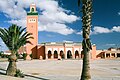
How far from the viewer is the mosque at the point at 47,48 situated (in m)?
84.5

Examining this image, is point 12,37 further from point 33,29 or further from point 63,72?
point 33,29

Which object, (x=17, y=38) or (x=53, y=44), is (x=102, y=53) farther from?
(x=17, y=38)

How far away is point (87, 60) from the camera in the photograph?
13.6m

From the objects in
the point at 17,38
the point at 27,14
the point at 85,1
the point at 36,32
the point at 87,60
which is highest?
the point at 27,14

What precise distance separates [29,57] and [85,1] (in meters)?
70.2

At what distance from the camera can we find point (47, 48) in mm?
84375

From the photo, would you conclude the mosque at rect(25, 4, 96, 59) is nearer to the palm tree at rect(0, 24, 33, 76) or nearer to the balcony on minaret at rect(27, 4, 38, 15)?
the balcony on minaret at rect(27, 4, 38, 15)

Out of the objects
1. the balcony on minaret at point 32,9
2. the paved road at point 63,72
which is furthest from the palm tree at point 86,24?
the balcony on minaret at point 32,9

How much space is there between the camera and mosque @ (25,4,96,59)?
8450 centimetres

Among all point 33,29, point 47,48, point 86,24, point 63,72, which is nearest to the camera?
point 86,24

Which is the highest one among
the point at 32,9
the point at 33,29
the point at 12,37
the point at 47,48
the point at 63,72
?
the point at 32,9

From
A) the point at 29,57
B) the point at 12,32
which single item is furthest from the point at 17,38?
the point at 29,57

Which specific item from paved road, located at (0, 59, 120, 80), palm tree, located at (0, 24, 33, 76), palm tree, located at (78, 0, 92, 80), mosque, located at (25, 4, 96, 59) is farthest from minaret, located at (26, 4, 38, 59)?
palm tree, located at (78, 0, 92, 80)

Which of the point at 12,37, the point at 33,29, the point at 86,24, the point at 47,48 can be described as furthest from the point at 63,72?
the point at 33,29
